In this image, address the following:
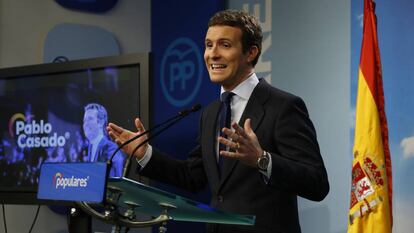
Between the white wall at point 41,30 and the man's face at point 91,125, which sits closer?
the man's face at point 91,125

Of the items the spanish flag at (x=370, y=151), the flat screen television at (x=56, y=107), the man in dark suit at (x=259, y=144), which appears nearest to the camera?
the man in dark suit at (x=259, y=144)

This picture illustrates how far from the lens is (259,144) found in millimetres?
2479

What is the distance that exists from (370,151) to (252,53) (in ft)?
2.35

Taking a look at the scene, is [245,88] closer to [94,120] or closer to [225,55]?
[225,55]

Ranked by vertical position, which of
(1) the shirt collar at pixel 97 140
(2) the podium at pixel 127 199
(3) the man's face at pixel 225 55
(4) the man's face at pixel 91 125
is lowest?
(2) the podium at pixel 127 199

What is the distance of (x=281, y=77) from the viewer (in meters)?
3.79

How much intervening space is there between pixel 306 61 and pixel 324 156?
21.0 inches

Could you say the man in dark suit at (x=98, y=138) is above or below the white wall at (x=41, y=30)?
below

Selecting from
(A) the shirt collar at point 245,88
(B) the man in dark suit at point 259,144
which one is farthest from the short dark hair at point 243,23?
(A) the shirt collar at point 245,88

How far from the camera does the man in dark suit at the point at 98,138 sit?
12.2 feet

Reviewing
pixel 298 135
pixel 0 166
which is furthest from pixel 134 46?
pixel 298 135

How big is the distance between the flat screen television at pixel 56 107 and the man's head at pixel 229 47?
2.60 feet

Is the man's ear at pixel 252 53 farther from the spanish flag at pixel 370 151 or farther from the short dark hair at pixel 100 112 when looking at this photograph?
the short dark hair at pixel 100 112

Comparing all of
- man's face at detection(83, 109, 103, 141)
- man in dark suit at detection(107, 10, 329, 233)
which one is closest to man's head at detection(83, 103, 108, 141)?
man's face at detection(83, 109, 103, 141)
